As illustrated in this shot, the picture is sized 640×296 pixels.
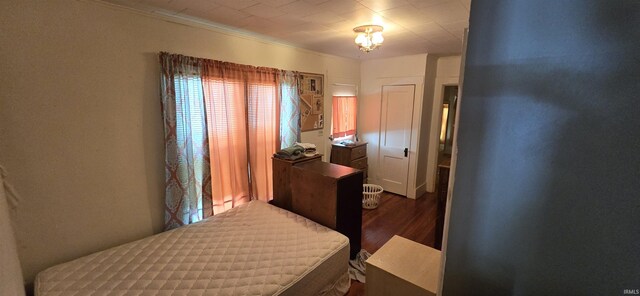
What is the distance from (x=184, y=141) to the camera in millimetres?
2104

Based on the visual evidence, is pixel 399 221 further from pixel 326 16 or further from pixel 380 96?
pixel 326 16

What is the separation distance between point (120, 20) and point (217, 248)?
6.13 ft

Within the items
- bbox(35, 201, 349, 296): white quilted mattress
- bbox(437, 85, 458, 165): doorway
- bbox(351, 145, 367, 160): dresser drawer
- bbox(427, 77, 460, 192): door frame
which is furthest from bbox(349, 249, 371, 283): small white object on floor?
bbox(437, 85, 458, 165): doorway

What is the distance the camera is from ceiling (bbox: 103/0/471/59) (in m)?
1.72

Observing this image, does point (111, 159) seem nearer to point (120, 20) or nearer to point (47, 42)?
point (47, 42)

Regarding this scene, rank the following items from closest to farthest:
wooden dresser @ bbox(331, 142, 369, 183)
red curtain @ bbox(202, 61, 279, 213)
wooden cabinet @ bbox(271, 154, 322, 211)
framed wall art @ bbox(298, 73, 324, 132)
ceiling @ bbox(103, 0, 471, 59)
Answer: ceiling @ bbox(103, 0, 471, 59) → red curtain @ bbox(202, 61, 279, 213) → wooden cabinet @ bbox(271, 154, 322, 211) → framed wall art @ bbox(298, 73, 324, 132) → wooden dresser @ bbox(331, 142, 369, 183)

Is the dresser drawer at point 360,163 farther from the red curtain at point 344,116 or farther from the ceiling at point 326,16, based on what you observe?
the ceiling at point 326,16

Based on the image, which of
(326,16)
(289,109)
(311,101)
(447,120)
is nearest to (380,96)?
(311,101)

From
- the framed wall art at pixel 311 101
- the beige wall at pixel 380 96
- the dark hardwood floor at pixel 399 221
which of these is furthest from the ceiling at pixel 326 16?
the dark hardwood floor at pixel 399 221

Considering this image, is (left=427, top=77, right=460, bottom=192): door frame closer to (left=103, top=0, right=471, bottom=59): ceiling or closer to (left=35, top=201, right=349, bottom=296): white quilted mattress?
(left=103, top=0, right=471, bottom=59): ceiling

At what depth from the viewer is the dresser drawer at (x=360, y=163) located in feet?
12.7

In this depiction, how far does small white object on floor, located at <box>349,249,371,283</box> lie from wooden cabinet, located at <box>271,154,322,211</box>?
0.87 metres

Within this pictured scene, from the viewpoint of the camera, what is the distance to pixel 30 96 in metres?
1.51

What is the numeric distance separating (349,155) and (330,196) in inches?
67.4
